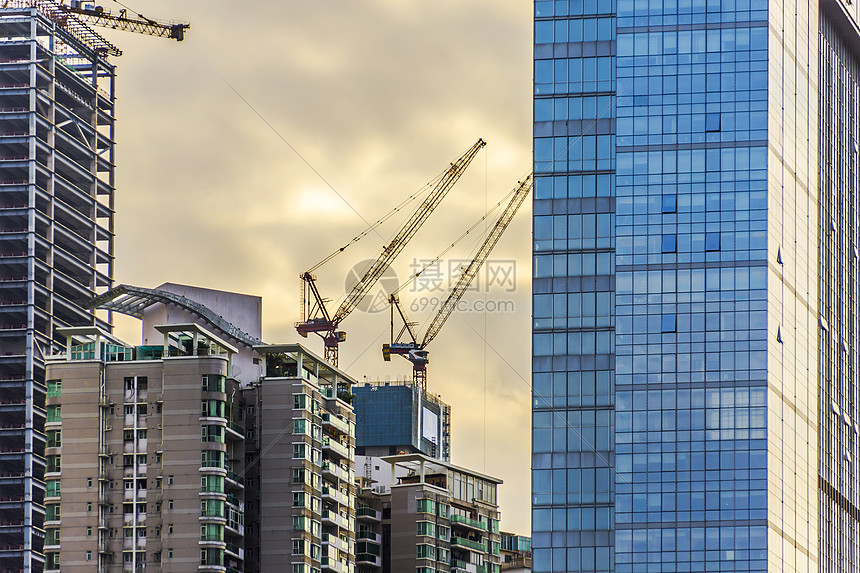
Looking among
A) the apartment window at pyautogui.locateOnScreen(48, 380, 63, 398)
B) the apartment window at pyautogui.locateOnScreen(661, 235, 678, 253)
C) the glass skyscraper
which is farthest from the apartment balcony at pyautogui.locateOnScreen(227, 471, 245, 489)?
the apartment window at pyautogui.locateOnScreen(661, 235, 678, 253)

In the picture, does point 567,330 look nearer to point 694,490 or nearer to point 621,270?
point 621,270

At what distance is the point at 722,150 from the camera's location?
166375mm

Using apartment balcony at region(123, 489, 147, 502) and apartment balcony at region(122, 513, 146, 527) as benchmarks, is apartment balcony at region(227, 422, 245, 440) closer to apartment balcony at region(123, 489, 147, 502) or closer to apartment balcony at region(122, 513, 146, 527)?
apartment balcony at region(123, 489, 147, 502)

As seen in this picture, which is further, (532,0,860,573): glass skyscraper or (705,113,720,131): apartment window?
(705,113,720,131): apartment window

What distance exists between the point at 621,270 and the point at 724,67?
2232 centimetres

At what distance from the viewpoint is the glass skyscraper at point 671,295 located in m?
160

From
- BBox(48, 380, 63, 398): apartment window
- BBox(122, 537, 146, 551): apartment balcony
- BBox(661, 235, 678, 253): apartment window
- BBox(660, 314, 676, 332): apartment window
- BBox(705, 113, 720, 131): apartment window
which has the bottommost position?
BBox(122, 537, 146, 551): apartment balcony

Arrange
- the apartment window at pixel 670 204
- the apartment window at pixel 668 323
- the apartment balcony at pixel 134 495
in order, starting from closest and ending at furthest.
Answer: the apartment window at pixel 668 323 < the apartment window at pixel 670 204 < the apartment balcony at pixel 134 495

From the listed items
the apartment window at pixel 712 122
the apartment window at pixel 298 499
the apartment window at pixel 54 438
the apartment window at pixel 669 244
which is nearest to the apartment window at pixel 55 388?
the apartment window at pixel 54 438

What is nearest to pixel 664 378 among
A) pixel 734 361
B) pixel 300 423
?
pixel 734 361

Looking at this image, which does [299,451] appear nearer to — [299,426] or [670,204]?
[299,426]

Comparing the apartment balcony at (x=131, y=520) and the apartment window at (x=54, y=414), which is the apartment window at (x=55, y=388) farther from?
the apartment balcony at (x=131, y=520)

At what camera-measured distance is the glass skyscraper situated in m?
160

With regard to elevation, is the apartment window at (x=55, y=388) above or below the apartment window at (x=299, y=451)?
above
